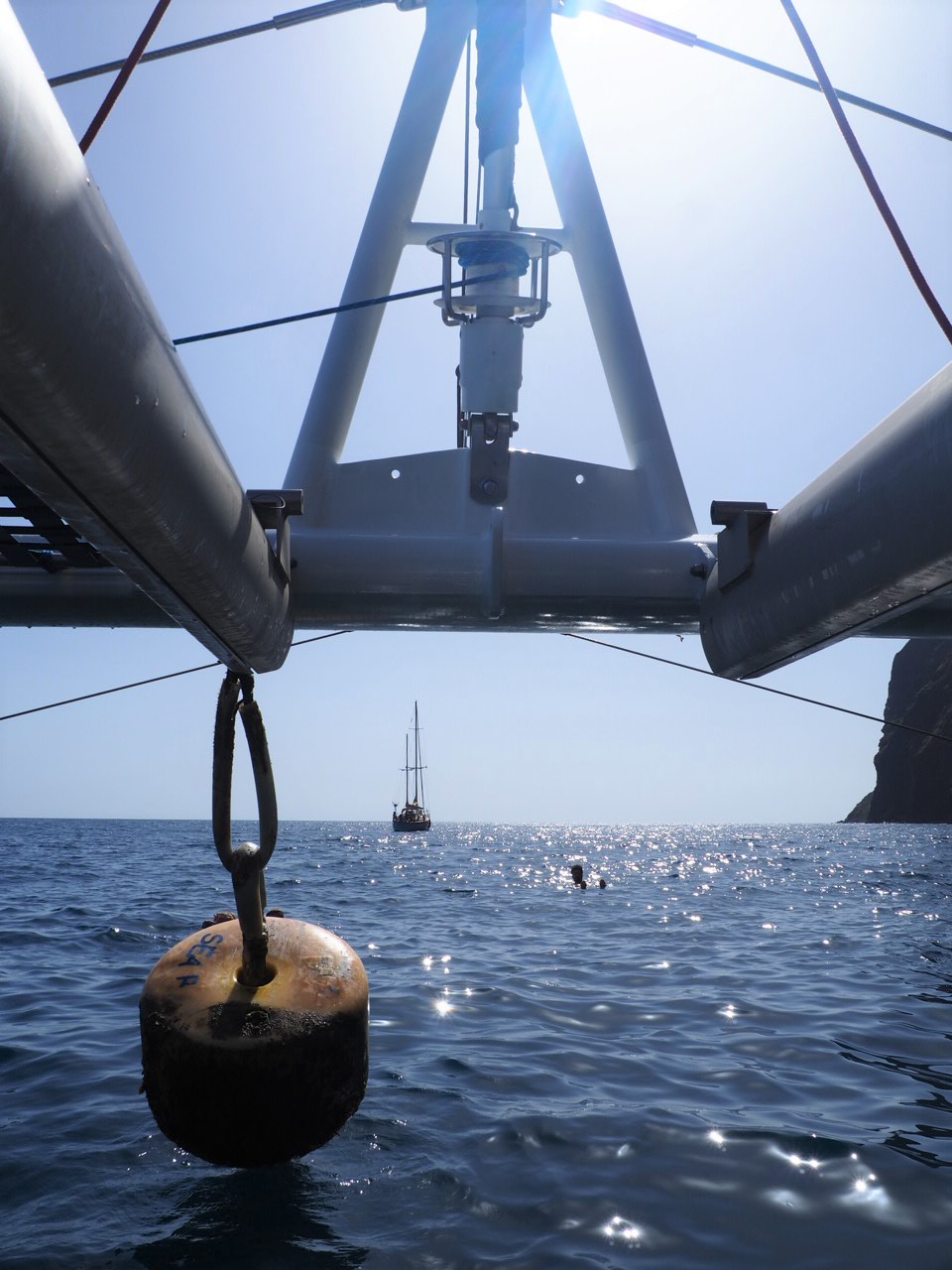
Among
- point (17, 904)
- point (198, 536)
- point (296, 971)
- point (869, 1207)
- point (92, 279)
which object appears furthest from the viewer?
point (17, 904)

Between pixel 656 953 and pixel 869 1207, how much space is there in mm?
11268

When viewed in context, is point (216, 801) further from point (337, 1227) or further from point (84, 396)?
point (337, 1227)

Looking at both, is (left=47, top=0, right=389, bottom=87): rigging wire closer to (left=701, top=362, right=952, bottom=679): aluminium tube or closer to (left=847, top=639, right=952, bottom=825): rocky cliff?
(left=701, top=362, right=952, bottom=679): aluminium tube

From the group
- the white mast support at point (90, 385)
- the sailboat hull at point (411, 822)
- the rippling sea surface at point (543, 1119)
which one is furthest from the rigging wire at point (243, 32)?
the sailboat hull at point (411, 822)

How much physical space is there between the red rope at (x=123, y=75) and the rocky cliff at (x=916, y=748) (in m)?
121

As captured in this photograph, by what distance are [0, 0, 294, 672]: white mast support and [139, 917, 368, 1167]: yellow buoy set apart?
6.36ft

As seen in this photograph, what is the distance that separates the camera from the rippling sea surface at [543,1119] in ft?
19.4

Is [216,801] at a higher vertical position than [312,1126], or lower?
higher

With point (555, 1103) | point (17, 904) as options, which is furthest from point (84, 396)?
point (17, 904)

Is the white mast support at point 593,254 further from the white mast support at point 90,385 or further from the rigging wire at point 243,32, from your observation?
the white mast support at point 90,385

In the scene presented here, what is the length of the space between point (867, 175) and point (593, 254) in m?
3.09

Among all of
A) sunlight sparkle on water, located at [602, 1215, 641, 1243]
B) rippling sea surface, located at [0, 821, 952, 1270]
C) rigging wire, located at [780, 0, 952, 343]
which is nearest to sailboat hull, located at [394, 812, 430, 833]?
rippling sea surface, located at [0, 821, 952, 1270]

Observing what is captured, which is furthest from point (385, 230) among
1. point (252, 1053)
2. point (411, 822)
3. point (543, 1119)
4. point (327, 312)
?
point (411, 822)

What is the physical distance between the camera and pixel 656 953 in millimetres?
17562
